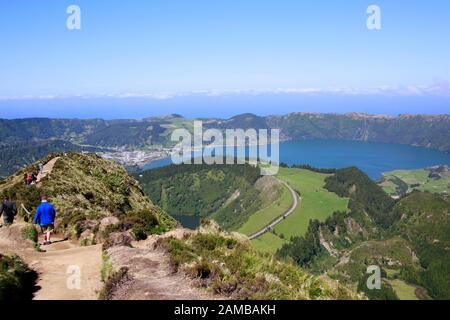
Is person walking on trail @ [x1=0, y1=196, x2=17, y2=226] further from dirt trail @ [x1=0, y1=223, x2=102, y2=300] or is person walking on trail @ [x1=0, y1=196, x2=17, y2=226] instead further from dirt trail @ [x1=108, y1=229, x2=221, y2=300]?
dirt trail @ [x1=108, y1=229, x2=221, y2=300]

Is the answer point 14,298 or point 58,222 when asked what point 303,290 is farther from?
point 58,222

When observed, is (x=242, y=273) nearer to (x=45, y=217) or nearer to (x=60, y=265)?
(x=60, y=265)

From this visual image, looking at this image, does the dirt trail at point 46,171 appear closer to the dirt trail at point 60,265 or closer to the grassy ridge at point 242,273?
the dirt trail at point 60,265

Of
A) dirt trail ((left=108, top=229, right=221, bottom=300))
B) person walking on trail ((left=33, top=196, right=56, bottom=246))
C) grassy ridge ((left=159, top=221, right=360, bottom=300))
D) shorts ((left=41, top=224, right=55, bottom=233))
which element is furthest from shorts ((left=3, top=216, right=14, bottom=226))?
grassy ridge ((left=159, top=221, right=360, bottom=300))

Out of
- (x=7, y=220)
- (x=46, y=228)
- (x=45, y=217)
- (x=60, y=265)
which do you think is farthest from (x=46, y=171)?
(x=60, y=265)

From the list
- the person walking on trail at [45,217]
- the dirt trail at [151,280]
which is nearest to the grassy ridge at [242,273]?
the dirt trail at [151,280]

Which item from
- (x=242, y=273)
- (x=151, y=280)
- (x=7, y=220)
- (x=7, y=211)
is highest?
(x=242, y=273)
